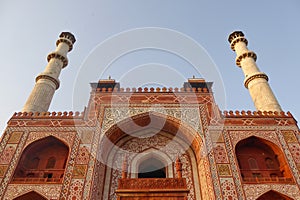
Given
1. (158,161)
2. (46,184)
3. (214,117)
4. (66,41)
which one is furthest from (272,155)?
(66,41)

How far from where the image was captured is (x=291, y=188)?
25.1 ft

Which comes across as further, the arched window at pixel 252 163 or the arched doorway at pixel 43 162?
the arched window at pixel 252 163

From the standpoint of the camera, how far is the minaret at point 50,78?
35.4 ft

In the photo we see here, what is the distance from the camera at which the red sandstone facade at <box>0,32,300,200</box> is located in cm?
765

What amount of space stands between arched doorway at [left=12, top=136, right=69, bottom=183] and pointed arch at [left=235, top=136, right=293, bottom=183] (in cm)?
559

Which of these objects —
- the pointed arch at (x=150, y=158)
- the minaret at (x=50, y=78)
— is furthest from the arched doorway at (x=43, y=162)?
the pointed arch at (x=150, y=158)

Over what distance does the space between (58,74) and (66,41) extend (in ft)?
8.31

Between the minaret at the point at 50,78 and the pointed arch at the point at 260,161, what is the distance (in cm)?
755

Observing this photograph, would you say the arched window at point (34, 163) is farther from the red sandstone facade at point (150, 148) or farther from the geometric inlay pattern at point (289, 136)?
the geometric inlay pattern at point (289, 136)

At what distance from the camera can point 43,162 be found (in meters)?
8.82

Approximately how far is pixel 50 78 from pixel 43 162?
14.4 ft

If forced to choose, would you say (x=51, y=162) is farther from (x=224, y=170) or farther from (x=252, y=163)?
(x=252, y=163)

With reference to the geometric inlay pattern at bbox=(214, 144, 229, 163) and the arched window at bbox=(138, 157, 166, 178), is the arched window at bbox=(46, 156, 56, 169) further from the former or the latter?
the geometric inlay pattern at bbox=(214, 144, 229, 163)

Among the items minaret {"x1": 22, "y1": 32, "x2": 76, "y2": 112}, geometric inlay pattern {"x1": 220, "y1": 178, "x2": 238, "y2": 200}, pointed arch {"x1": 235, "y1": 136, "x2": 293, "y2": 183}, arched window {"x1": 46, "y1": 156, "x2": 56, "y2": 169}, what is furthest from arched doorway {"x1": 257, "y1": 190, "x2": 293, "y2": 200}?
minaret {"x1": 22, "y1": 32, "x2": 76, "y2": 112}
